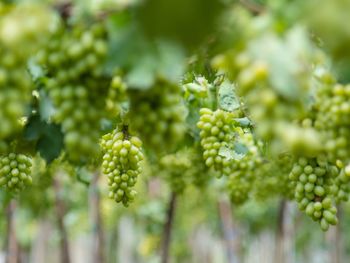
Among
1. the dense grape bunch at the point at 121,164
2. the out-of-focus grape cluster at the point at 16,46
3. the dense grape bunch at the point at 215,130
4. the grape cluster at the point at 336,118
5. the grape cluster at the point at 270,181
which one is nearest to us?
the out-of-focus grape cluster at the point at 16,46

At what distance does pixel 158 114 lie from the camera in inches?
46.9

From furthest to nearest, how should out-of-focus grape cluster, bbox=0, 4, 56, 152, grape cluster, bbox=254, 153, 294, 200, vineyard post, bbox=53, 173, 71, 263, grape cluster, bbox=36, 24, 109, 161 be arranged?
vineyard post, bbox=53, 173, 71, 263 → grape cluster, bbox=254, 153, 294, 200 → grape cluster, bbox=36, 24, 109, 161 → out-of-focus grape cluster, bbox=0, 4, 56, 152

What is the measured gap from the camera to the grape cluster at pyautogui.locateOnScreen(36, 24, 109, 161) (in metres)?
1.11

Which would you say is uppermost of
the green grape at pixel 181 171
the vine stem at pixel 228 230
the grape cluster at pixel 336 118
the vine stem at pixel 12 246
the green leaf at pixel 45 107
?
the green leaf at pixel 45 107

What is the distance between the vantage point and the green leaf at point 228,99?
2.59m

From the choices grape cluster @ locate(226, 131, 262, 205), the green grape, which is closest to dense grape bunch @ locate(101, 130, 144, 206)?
grape cluster @ locate(226, 131, 262, 205)

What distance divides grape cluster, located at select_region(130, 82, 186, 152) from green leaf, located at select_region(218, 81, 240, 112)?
1.38 metres

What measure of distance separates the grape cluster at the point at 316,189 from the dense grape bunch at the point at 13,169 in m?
0.97

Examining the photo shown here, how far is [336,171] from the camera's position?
1.92 metres

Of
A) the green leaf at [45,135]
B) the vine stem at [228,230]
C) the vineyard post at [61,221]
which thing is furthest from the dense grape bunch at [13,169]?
→ the vine stem at [228,230]

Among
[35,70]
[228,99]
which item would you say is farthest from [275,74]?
[228,99]

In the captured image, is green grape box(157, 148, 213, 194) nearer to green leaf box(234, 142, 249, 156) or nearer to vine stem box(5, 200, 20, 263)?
green leaf box(234, 142, 249, 156)

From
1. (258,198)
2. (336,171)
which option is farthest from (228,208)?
(336,171)

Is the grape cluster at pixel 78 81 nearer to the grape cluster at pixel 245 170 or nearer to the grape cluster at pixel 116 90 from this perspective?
the grape cluster at pixel 116 90
